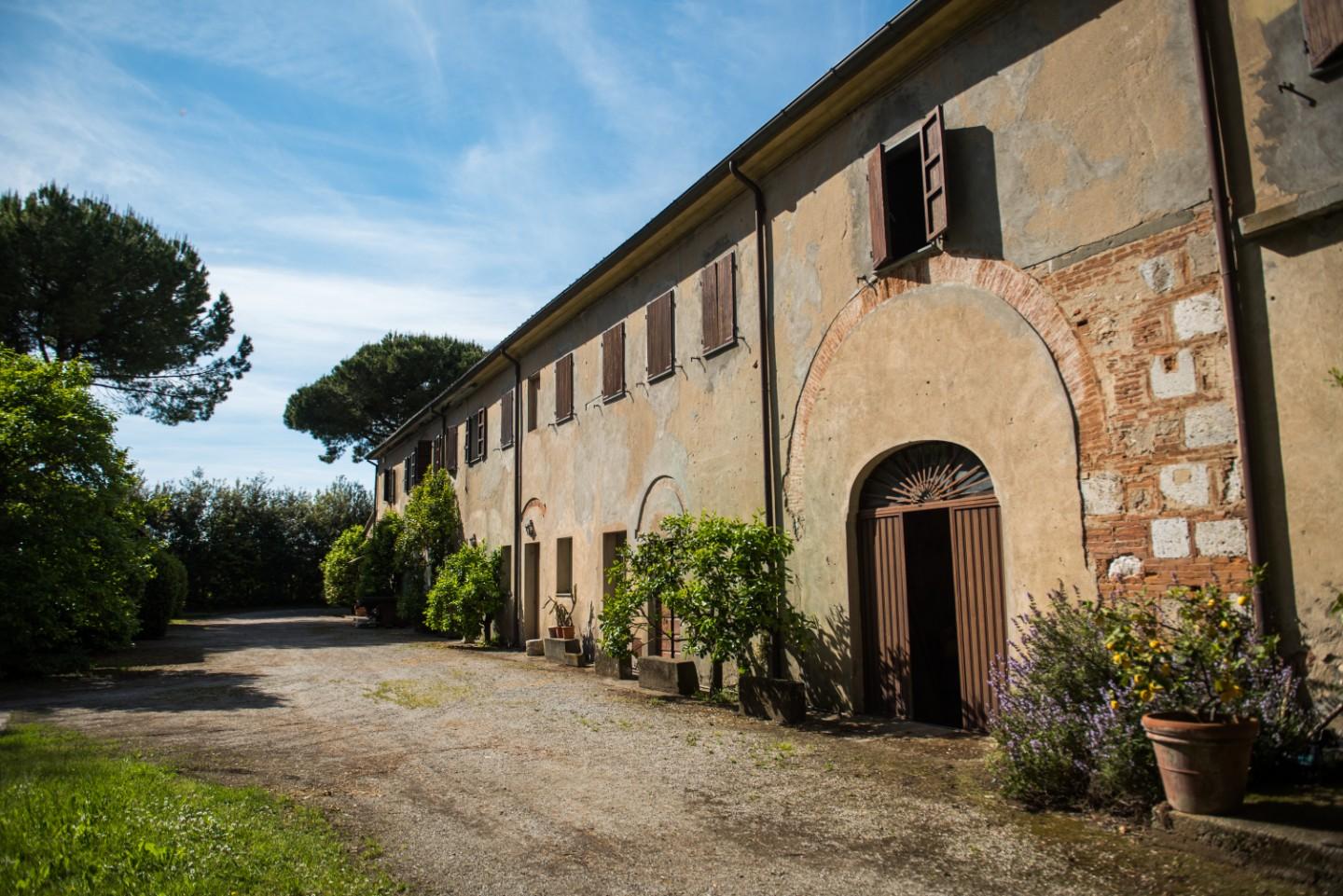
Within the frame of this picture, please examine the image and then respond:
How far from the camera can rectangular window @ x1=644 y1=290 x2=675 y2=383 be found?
11734 mm

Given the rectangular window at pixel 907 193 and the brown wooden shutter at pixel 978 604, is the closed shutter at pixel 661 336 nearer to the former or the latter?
the rectangular window at pixel 907 193

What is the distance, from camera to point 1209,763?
162 inches

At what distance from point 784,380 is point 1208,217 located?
14.7 ft

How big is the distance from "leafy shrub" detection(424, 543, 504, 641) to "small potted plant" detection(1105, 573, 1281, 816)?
13.5m

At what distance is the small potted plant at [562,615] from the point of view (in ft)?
46.9

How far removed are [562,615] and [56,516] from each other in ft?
24.2

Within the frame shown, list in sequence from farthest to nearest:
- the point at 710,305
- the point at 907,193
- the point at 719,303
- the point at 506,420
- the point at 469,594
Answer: the point at 506,420, the point at 469,594, the point at 710,305, the point at 719,303, the point at 907,193

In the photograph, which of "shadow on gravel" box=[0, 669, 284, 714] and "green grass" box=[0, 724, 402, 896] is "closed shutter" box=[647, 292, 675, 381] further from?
"green grass" box=[0, 724, 402, 896]

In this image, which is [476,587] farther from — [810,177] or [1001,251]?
[1001,251]

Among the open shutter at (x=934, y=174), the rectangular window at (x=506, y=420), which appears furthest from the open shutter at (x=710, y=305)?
the rectangular window at (x=506, y=420)

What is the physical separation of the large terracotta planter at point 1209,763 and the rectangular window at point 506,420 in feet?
47.9

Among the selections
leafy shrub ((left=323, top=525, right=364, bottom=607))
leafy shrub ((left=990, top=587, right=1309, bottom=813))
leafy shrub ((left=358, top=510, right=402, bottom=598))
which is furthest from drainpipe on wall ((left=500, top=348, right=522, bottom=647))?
leafy shrub ((left=323, top=525, right=364, bottom=607))

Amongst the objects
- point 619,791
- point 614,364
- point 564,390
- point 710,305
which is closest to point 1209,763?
point 619,791

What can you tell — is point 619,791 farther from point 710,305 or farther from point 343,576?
point 343,576
